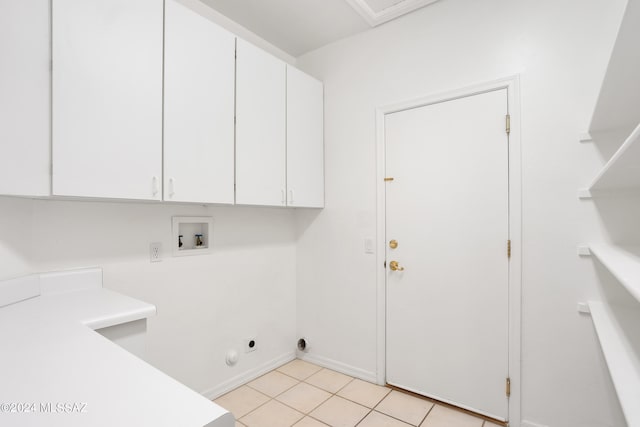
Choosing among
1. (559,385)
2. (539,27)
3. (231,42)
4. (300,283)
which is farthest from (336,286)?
(539,27)

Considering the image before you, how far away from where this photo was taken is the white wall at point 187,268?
1520mm

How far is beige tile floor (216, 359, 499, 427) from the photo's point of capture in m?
1.93

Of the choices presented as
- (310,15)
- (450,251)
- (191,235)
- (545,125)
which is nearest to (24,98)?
(191,235)

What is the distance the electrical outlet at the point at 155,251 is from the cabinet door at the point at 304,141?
3.00 ft

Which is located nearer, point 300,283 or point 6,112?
point 6,112

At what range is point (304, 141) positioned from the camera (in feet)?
8.32

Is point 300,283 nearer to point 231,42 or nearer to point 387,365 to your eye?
point 387,365

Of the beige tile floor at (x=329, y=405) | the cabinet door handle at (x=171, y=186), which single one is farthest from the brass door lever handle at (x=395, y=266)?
the cabinet door handle at (x=171, y=186)

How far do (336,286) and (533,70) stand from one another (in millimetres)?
1971

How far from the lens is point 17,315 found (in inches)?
45.0

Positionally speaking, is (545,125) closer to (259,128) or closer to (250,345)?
(259,128)

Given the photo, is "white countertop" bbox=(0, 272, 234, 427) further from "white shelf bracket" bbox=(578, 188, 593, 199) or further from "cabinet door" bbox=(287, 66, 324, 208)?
"white shelf bracket" bbox=(578, 188, 593, 199)

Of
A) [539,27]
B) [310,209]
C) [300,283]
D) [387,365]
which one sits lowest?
[387,365]

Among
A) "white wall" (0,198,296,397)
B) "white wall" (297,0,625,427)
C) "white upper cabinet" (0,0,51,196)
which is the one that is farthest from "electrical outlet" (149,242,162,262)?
"white wall" (297,0,625,427)
